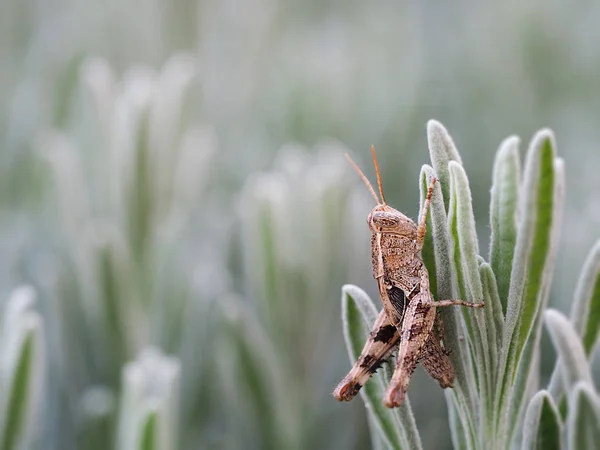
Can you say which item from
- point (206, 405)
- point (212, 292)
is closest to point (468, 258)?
point (212, 292)

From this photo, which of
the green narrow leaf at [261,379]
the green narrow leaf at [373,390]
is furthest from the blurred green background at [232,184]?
the green narrow leaf at [373,390]

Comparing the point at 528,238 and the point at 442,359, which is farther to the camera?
the point at 442,359

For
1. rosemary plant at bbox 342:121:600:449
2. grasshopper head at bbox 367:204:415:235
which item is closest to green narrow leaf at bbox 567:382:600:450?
rosemary plant at bbox 342:121:600:449

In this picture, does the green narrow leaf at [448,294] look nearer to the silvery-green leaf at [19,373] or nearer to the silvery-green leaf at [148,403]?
the silvery-green leaf at [148,403]

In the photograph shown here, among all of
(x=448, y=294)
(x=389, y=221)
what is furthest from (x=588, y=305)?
(x=389, y=221)

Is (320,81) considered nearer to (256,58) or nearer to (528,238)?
(256,58)

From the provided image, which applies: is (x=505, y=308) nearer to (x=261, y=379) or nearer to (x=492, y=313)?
(x=492, y=313)

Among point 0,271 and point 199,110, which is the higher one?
point 199,110

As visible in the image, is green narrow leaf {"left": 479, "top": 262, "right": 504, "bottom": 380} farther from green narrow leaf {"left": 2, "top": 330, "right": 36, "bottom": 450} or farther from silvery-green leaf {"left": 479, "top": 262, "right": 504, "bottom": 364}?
green narrow leaf {"left": 2, "top": 330, "right": 36, "bottom": 450}
